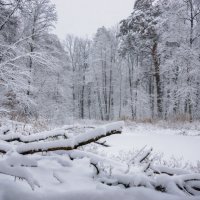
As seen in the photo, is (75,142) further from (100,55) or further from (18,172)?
(100,55)

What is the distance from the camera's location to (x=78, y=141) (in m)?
1.55

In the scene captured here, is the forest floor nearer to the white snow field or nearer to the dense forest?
the dense forest

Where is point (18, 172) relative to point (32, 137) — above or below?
below

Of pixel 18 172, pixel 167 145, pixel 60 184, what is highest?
pixel 18 172

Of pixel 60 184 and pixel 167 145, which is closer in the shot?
pixel 60 184

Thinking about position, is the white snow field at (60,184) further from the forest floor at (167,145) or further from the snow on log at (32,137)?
the forest floor at (167,145)

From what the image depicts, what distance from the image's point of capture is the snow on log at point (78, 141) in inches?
59.8

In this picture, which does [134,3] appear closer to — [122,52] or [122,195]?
[122,52]

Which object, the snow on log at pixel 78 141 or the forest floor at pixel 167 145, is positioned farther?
the forest floor at pixel 167 145

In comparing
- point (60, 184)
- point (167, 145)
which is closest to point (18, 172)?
point (60, 184)

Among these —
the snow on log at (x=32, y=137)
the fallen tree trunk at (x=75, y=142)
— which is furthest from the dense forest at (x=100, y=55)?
the fallen tree trunk at (x=75, y=142)

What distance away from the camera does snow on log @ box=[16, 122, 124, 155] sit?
1520 mm

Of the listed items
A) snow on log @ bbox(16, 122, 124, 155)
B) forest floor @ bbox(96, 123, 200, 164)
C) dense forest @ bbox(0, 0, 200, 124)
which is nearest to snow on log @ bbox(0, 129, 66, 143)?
snow on log @ bbox(16, 122, 124, 155)

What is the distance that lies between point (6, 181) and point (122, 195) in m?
0.69
